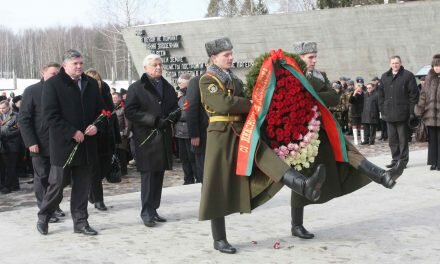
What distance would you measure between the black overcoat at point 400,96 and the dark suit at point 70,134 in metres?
5.51

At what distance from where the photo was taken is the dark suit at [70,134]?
5543 millimetres

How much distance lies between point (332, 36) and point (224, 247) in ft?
63.1

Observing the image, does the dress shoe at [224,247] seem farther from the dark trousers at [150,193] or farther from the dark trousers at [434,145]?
the dark trousers at [434,145]

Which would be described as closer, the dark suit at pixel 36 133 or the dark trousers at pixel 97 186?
the dark suit at pixel 36 133

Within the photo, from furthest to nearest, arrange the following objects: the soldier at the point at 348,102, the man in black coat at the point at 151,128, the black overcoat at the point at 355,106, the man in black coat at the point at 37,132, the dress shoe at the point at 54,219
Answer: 1. the soldier at the point at 348,102
2. the black overcoat at the point at 355,106
3. the man in black coat at the point at 37,132
4. the dress shoe at the point at 54,219
5. the man in black coat at the point at 151,128

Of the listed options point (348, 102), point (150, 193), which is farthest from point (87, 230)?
point (348, 102)

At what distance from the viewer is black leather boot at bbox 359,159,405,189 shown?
186 inches

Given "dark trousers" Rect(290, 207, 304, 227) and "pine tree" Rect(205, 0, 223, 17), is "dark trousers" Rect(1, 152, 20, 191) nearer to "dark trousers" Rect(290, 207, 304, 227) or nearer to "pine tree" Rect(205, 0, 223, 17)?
"dark trousers" Rect(290, 207, 304, 227)

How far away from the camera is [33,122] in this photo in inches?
263

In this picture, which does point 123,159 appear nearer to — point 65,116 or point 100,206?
point 100,206

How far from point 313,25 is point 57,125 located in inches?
751

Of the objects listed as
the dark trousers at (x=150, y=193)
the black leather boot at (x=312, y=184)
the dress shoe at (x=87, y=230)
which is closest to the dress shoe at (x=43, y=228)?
the dress shoe at (x=87, y=230)

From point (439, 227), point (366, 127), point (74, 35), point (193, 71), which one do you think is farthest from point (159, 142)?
point (74, 35)

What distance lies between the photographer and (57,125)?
5539 mm
